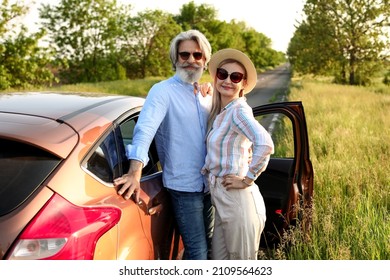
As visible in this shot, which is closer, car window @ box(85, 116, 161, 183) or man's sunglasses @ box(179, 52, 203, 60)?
car window @ box(85, 116, 161, 183)

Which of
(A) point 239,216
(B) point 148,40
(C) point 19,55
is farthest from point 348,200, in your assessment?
(B) point 148,40

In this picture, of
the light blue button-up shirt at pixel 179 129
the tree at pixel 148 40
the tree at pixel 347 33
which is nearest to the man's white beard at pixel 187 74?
the light blue button-up shirt at pixel 179 129

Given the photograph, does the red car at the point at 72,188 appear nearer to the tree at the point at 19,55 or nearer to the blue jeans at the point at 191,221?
the blue jeans at the point at 191,221

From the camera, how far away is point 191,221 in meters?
2.56

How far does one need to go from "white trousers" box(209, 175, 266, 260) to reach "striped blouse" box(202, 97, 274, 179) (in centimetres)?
12

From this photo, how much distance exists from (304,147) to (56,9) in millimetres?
49712

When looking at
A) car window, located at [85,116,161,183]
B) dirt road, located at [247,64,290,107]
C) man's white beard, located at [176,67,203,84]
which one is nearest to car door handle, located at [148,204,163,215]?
car window, located at [85,116,161,183]

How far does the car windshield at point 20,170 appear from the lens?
1.62m

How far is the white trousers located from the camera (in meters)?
2.52

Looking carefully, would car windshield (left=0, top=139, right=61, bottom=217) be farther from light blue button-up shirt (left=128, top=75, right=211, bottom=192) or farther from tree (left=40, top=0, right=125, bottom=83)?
tree (left=40, top=0, right=125, bottom=83)

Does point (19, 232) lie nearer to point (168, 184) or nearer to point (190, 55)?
point (168, 184)
